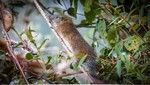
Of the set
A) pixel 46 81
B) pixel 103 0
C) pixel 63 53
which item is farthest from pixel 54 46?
pixel 103 0

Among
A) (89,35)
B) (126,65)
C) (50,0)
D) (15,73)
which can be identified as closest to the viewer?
(126,65)

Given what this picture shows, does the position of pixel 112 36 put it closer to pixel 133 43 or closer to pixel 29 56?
pixel 133 43

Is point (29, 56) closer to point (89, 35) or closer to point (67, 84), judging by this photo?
point (67, 84)

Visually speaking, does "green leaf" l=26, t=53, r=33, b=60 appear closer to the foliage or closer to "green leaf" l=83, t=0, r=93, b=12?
the foliage

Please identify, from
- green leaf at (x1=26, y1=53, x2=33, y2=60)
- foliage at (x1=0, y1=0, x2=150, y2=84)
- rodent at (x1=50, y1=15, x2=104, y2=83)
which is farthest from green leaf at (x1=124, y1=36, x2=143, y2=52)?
green leaf at (x1=26, y1=53, x2=33, y2=60)

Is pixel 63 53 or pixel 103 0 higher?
pixel 103 0

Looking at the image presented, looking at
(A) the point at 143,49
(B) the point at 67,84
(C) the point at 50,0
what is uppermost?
(C) the point at 50,0

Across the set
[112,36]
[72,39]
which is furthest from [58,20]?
[112,36]

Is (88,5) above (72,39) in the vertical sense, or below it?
above

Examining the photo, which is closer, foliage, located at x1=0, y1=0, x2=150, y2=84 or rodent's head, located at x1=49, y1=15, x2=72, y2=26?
foliage, located at x1=0, y1=0, x2=150, y2=84
